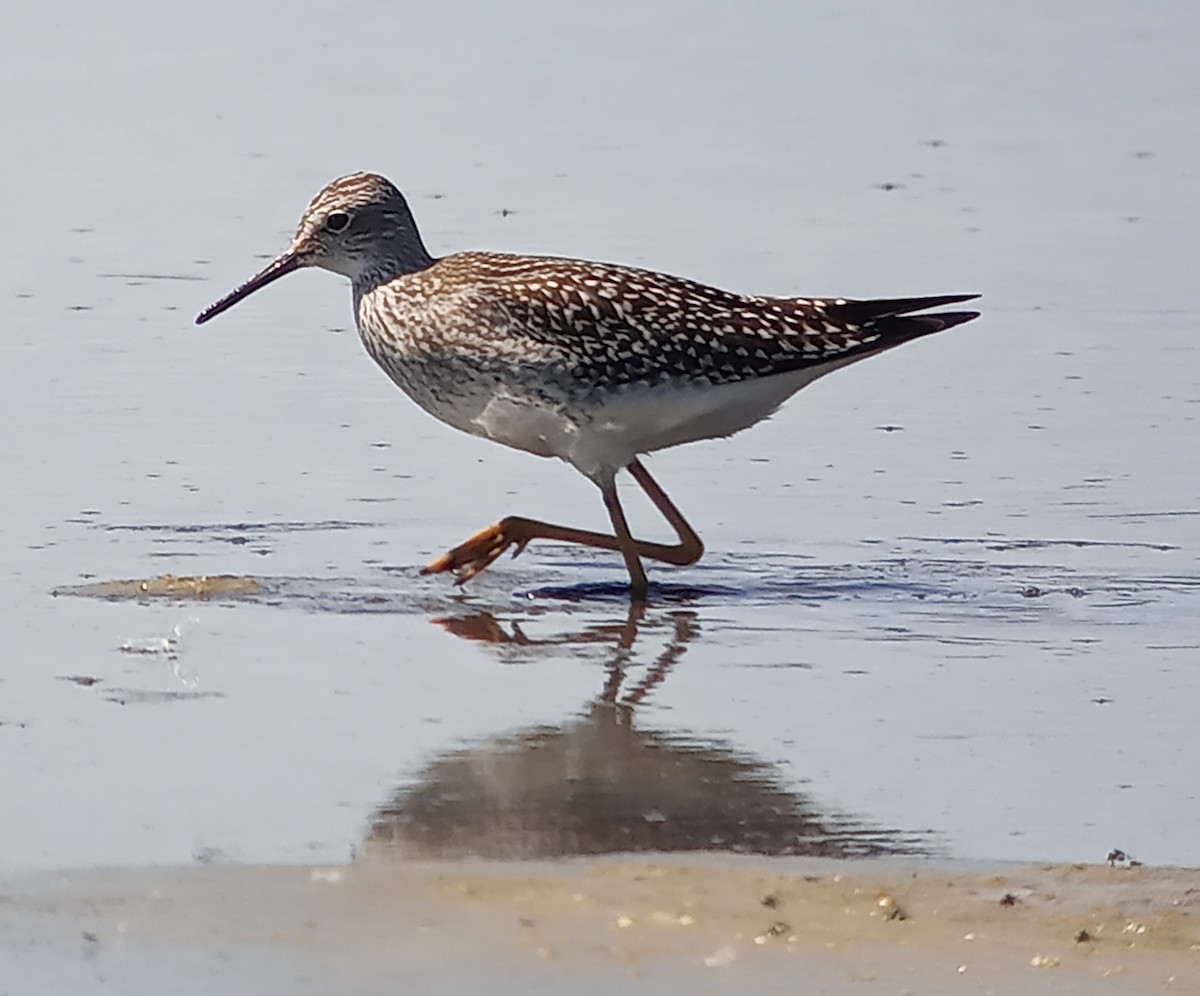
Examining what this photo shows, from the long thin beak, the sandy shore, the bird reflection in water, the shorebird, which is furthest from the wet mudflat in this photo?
the long thin beak

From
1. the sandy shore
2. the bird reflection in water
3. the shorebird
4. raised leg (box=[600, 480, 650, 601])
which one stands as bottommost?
raised leg (box=[600, 480, 650, 601])

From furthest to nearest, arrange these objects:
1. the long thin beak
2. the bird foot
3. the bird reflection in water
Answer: the long thin beak < the bird foot < the bird reflection in water

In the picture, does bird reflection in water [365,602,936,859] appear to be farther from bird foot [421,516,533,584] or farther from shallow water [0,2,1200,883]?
bird foot [421,516,533,584]

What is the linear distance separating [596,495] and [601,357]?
1191 mm

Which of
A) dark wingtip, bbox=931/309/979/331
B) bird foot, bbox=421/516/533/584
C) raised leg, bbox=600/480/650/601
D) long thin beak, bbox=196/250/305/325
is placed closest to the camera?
bird foot, bbox=421/516/533/584

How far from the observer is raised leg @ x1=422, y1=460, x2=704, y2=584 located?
880 cm

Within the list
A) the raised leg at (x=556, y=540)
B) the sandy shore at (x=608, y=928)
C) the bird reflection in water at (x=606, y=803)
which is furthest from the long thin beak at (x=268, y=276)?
the sandy shore at (x=608, y=928)

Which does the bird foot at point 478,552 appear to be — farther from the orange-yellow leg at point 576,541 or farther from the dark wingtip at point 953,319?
the dark wingtip at point 953,319

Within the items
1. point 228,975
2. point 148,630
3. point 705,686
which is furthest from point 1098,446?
point 228,975

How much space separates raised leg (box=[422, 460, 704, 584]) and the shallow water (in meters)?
0.09

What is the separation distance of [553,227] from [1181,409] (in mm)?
3592

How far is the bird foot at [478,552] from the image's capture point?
346 inches

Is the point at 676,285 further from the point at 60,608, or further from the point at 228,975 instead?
the point at 228,975

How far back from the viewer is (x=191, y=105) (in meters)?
16.2
